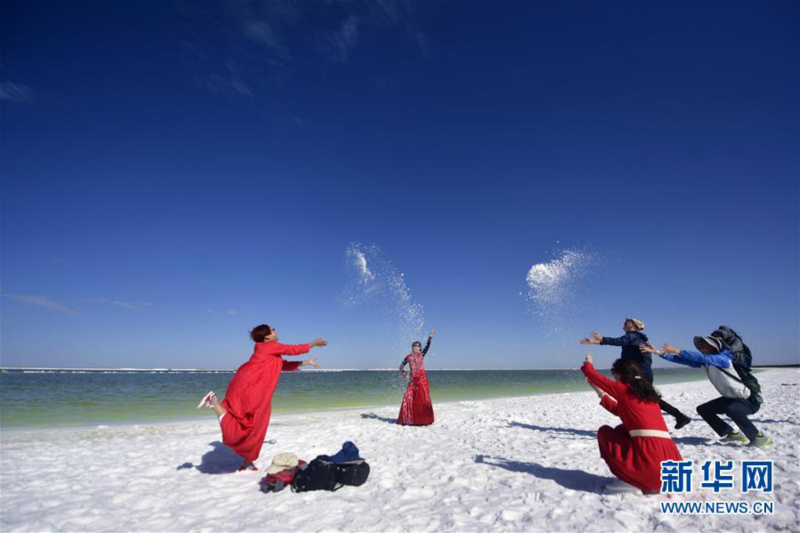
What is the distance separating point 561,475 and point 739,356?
4.04 metres

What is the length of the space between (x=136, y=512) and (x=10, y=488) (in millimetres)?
2760

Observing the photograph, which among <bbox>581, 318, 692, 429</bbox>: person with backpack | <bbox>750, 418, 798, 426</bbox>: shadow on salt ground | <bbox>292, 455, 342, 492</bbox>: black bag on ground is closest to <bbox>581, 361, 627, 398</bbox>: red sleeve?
<bbox>581, 318, 692, 429</bbox>: person with backpack

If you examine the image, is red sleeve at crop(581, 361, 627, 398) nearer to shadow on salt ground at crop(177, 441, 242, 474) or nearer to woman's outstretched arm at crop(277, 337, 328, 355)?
woman's outstretched arm at crop(277, 337, 328, 355)

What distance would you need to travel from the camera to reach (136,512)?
4.66 metres

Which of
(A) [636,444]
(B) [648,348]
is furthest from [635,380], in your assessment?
(B) [648,348]

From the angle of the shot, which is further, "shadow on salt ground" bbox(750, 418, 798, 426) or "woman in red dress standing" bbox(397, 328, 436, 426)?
"woman in red dress standing" bbox(397, 328, 436, 426)

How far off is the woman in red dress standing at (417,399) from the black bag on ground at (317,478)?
18.7 ft

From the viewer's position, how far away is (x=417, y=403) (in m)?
10.9

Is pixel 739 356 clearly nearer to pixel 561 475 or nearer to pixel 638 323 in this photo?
pixel 638 323

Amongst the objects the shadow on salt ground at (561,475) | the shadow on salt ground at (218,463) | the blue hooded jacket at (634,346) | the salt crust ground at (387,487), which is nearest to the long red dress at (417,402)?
the salt crust ground at (387,487)

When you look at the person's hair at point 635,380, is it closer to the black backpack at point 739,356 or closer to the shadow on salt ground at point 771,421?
the black backpack at point 739,356

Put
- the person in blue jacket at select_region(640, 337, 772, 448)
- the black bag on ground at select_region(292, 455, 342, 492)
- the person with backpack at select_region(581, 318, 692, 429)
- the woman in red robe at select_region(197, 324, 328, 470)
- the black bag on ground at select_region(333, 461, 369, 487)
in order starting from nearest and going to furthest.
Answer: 1. the black bag on ground at select_region(292, 455, 342, 492)
2. the black bag on ground at select_region(333, 461, 369, 487)
3. the woman in red robe at select_region(197, 324, 328, 470)
4. the person in blue jacket at select_region(640, 337, 772, 448)
5. the person with backpack at select_region(581, 318, 692, 429)

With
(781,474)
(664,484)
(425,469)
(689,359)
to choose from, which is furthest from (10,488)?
(781,474)

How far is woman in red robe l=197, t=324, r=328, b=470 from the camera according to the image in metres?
5.95
